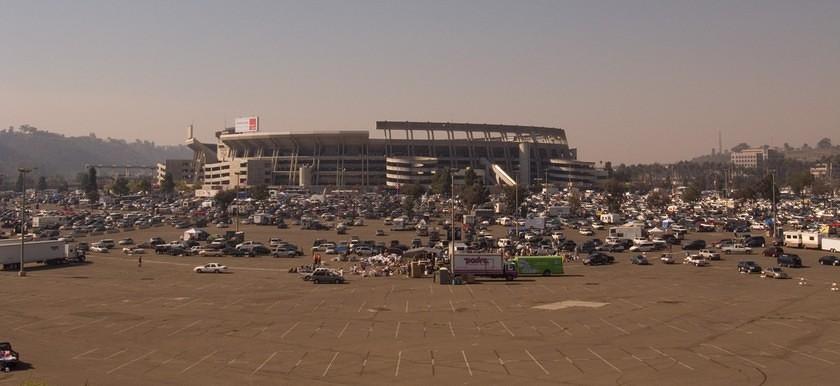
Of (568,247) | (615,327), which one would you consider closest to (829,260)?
(568,247)

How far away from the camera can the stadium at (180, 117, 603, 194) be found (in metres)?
156

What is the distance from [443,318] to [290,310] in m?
6.11

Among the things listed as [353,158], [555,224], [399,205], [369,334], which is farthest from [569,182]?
[369,334]

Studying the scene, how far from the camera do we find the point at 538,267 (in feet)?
139

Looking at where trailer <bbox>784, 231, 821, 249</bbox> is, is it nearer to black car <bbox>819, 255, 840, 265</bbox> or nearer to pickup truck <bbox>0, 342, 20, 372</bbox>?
black car <bbox>819, 255, 840, 265</bbox>

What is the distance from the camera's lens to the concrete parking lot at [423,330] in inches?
761

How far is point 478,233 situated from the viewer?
68.9 metres

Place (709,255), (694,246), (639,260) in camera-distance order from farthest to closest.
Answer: (694,246), (709,255), (639,260)

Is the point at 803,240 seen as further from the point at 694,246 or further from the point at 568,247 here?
the point at 568,247

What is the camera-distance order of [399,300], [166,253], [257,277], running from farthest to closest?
[166,253] → [257,277] → [399,300]

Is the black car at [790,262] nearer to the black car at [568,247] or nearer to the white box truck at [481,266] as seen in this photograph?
the black car at [568,247]

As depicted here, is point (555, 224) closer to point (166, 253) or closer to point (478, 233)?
point (478, 233)

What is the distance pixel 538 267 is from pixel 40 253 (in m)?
29.5

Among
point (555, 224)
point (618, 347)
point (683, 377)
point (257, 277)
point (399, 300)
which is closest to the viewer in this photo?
point (683, 377)
